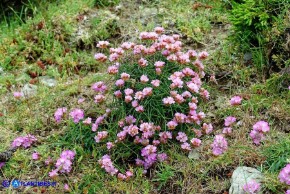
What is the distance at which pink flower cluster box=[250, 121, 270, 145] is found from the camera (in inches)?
126

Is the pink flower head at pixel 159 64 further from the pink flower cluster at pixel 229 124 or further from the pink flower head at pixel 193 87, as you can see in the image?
the pink flower cluster at pixel 229 124

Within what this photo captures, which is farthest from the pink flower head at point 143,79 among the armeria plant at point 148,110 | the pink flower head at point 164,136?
the pink flower head at point 164,136

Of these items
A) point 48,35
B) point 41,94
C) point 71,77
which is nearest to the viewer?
point 41,94

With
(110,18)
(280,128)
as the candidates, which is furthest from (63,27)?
(280,128)

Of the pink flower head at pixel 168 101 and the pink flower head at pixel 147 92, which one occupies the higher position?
the pink flower head at pixel 147 92

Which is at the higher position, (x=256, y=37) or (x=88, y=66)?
(x=256, y=37)

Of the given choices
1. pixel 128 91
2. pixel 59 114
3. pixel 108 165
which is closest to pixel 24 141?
pixel 59 114

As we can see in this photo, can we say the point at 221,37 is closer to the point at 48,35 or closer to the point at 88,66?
the point at 88,66

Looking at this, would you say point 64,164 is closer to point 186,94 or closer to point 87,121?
point 87,121

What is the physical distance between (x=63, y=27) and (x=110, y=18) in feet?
1.64

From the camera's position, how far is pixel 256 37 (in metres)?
4.03

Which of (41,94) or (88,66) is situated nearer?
(41,94)

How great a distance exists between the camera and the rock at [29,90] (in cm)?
436

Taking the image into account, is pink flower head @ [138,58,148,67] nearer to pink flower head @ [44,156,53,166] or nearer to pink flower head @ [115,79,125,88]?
pink flower head @ [115,79,125,88]
